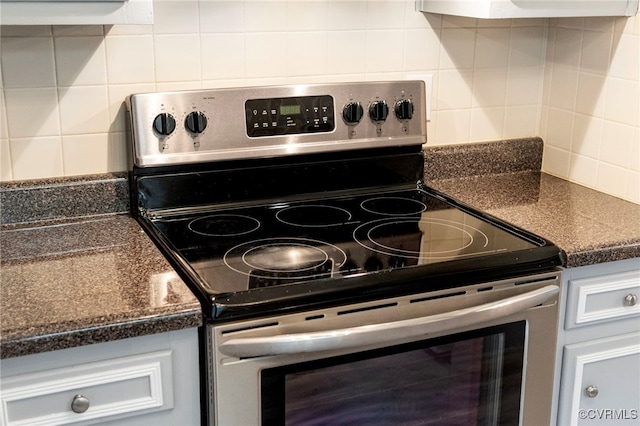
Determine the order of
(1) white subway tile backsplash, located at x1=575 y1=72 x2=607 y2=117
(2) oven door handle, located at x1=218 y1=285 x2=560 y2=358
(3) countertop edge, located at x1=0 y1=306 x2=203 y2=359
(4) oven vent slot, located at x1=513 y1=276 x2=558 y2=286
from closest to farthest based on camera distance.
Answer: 1. (3) countertop edge, located at x1=0 y1=306 x2=203 y2=359
2. (2) oven door handle, located at x1=218 y1=285 x2=560 y2=358
3. (4) oven vent slot, located at x1=513 y1=276 x2=558 y2=286
4. (1) white subway tile backsplash, located at x1=575 y1=72 x2=607 y2=117

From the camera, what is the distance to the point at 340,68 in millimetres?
1863

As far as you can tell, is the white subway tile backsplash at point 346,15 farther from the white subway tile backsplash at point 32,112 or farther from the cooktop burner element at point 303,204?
the white subway tile backsplash at point 32,112

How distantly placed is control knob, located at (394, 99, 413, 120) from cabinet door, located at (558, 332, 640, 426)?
0.66m

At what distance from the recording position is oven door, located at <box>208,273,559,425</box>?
1.26 metres

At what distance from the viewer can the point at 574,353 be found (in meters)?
1.62

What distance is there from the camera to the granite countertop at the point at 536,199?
1.55 metres

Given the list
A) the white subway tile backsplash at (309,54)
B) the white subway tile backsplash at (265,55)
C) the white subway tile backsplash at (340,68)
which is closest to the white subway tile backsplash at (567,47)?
the white subway tile backsplash at (340,68)

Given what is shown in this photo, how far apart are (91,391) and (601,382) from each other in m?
1.10

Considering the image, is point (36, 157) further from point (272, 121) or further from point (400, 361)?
point (400, 361)

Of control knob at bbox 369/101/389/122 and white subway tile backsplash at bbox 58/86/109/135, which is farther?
control knob at bbox 369/101/389/122

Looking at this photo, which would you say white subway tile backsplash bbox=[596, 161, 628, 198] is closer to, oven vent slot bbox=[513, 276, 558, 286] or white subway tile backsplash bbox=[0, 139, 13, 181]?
oven vent slot bbox=[513, 276, 558, 286]

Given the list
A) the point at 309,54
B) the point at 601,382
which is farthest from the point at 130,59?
the point at 601,382

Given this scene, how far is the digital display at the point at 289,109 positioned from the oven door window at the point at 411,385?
0.64 meters

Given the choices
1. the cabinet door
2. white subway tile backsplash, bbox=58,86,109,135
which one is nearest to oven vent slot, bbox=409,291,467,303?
the cabinet door
